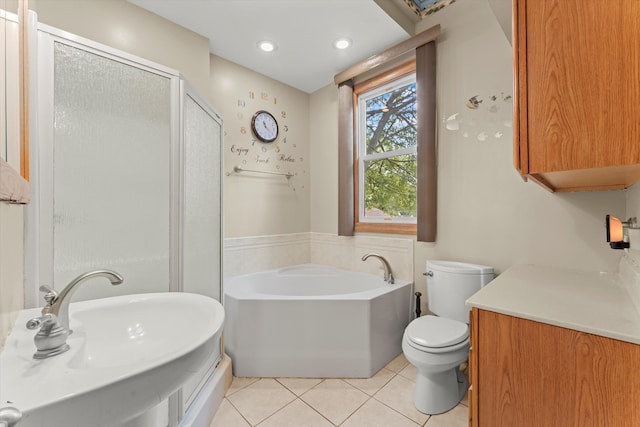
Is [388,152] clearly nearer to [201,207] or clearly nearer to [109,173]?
[201,207]

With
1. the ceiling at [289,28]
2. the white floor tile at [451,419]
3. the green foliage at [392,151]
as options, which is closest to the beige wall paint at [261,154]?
the ceiling at [289,28]

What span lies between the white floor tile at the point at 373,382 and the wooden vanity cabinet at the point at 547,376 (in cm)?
82

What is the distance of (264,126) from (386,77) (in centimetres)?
125

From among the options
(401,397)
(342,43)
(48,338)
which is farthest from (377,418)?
(342,43)

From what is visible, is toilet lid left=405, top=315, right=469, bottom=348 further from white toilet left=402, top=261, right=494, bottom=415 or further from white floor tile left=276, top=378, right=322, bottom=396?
white floor tile left=276, top=378, right=322, bottom=396

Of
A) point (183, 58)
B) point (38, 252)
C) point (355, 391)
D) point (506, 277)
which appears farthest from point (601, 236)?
point (183, 58)

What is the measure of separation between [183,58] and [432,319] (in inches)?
100

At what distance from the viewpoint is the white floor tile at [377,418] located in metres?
1.42

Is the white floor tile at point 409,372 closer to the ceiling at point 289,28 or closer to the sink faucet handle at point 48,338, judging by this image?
the sink faucet handle at point 48,338

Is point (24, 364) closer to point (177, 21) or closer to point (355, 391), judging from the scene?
point (355, 391)

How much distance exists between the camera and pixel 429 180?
6.66 feet

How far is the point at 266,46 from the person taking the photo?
87.4 inches

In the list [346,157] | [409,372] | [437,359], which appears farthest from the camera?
[346,157]

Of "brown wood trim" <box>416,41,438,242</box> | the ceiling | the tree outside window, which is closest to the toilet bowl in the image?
"brown wood trim" <box>416,41,438,242</box>
